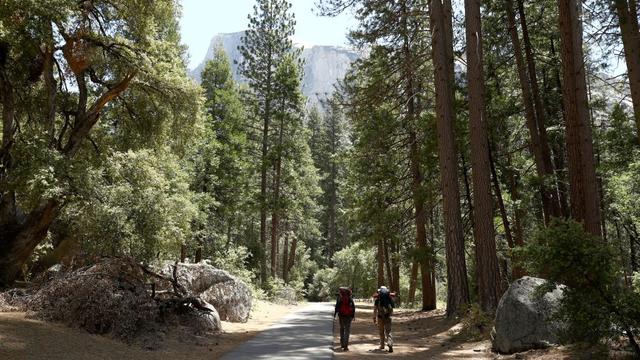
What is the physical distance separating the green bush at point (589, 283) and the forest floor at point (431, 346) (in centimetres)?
76

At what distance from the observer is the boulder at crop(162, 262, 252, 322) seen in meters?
17.1

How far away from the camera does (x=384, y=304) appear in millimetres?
11836

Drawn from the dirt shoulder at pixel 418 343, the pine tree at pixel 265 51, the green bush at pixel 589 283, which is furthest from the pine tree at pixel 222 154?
the green bush at pixel 589 283

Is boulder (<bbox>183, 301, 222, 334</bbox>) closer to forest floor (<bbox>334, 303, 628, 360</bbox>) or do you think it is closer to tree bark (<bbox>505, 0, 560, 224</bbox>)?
forest floor (<bbox>334, 303, 628, 360</bbox>)

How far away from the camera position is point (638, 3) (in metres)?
12.6

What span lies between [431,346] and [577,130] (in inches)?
248

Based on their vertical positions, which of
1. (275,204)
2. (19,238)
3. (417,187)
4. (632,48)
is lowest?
(19,238)

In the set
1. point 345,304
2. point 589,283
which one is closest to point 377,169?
point 345,304

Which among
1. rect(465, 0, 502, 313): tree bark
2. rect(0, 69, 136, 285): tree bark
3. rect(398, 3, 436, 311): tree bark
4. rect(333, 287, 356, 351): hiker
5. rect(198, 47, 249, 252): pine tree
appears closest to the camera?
rect(333, 287, 356, 351): hiker

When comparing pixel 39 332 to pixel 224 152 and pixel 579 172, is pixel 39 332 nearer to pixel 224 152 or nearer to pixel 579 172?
pixel 579 172

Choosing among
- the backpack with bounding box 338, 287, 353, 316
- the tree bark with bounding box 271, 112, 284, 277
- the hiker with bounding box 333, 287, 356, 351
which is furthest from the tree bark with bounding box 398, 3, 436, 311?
the tree bark with bounding box 271, 112, 284, 277

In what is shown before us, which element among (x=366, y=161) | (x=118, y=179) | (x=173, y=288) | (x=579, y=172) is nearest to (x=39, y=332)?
(x=173, y=288)

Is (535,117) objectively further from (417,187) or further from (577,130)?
(577,130)

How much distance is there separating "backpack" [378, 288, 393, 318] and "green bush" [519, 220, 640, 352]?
4.75m
